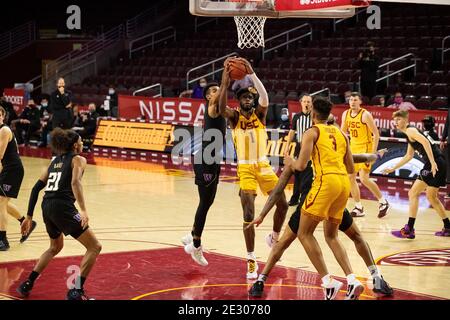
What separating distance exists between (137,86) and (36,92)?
585 cm

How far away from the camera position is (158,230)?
40.3 ft

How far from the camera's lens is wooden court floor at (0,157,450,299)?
10062mm

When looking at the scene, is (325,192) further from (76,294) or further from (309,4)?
(309,4)

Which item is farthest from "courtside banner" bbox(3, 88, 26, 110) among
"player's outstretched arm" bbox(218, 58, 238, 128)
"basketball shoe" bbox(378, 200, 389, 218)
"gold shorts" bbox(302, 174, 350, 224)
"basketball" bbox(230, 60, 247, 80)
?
"gold shorts" bbox(302, 174, 350, 224)

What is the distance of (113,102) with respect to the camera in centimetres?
2689

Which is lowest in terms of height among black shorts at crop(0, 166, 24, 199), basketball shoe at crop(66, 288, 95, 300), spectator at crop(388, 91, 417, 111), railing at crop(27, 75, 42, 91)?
basketball shoe at crop(66, 288, 95, 300)

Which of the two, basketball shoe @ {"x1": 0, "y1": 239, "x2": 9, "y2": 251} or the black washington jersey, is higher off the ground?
the black washington jersey

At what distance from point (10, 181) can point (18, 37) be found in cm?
2482

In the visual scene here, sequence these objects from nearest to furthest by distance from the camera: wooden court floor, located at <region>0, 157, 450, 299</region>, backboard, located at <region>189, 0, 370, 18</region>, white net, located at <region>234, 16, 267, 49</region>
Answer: wooden court floor, located at <region>0, 157, 450, 299</region> < backboard, located at <region>189, 0, 370, 18</region> < white net, located at <region>234, 16, 267, 49</region>

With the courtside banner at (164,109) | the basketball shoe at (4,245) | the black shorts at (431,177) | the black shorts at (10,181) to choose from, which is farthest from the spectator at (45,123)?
the black shorts at (431,177)

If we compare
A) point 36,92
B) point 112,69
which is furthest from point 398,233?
point 36,92

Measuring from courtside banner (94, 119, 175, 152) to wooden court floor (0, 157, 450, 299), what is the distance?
4760mm

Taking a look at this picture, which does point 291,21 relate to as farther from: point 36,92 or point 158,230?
point 158,230

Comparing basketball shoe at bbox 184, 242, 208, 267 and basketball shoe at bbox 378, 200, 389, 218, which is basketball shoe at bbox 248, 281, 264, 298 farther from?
basketball shoe at bbox 378, 200, 389, 218
